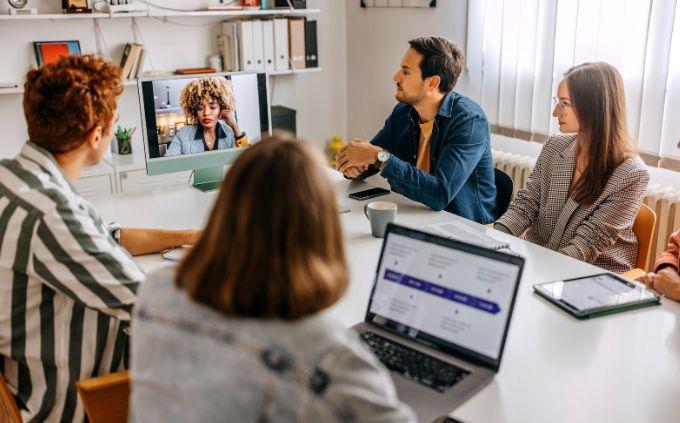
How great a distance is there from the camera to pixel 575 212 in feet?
7.23

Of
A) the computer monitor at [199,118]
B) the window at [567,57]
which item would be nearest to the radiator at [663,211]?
the window at [567,57]

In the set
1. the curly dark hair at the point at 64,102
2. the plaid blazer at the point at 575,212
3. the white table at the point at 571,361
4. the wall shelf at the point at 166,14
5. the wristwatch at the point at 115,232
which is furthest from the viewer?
the wall shelf at the point at 166,14

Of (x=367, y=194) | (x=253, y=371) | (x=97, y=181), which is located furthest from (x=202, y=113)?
(x=253, y=371)

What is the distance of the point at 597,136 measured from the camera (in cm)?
214

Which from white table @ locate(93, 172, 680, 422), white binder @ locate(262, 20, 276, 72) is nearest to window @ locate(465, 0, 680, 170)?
white binder @ locate(262, 20, 276, 72)

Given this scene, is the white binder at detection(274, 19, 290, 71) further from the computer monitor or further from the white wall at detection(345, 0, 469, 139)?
the computer monitor

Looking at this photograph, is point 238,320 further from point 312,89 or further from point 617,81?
point 312,89

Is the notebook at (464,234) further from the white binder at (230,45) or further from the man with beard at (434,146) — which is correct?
the white binder at (230,45)

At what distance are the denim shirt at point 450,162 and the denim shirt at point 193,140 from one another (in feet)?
1.85

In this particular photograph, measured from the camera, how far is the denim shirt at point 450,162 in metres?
2.28

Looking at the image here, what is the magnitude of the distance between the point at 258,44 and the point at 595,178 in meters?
2.35

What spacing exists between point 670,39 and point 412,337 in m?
2.00

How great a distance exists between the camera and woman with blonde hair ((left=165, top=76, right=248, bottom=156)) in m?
2.38

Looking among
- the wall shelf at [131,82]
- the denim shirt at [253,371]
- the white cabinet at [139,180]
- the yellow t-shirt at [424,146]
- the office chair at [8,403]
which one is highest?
the wall shelf at [131,82]
